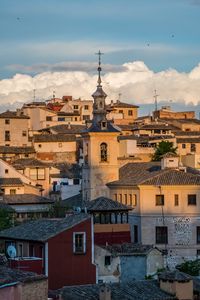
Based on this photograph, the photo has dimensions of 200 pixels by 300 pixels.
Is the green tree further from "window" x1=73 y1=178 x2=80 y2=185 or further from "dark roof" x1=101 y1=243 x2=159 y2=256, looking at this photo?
"dark roof" x1=101 y1=243 x2=159 y2=256

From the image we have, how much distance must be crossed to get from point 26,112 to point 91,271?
236 ft

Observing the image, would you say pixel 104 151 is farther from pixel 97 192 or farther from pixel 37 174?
pixel 37 174

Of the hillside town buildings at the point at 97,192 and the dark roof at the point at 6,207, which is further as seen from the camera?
the dark roof at the point at 6,207

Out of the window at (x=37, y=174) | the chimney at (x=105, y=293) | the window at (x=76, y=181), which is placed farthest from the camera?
the window at (x=37, y=174)

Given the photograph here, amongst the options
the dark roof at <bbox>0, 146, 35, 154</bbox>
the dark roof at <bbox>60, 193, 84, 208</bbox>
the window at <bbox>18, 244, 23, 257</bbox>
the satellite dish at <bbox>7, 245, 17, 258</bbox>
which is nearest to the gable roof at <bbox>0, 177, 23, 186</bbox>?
the dark roof at <bbox>60, 193, 84, 208</bbox>

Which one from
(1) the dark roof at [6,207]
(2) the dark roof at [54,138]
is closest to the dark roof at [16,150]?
(2) the dark roof at [54,138]

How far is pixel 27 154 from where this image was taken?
303ft

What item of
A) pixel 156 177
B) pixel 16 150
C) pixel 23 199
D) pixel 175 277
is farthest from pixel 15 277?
pixel 16 150

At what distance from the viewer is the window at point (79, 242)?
3972 centimetres

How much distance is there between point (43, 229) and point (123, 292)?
858 cm

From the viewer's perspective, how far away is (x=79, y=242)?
3997 cm

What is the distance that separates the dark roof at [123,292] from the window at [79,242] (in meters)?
6.08

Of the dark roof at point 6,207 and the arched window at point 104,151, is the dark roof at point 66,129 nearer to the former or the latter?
the arched window at point 104,151

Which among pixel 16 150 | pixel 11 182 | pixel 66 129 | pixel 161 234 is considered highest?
pixel 66 129
